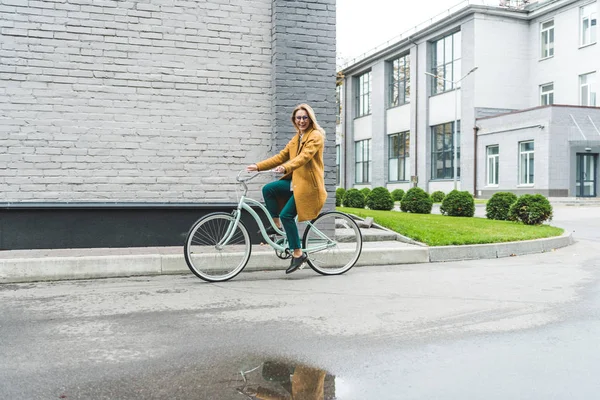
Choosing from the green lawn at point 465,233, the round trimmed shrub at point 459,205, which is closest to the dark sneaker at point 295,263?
the green lawn at point 465,233

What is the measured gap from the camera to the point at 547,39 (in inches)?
1515

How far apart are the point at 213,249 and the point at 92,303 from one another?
1.74m

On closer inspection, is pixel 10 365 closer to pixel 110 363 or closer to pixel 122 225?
pixel 110 363

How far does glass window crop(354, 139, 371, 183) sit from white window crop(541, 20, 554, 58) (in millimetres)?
16191

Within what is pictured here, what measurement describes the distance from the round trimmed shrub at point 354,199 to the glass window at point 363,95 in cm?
2796

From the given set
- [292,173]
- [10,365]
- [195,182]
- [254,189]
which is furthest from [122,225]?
[10,365]

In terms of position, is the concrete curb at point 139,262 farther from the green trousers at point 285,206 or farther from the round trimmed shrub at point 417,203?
the round trimmed shrub at point 417,203

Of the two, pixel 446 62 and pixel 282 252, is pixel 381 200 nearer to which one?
pixel 282 252

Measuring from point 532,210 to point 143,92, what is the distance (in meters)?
8.64

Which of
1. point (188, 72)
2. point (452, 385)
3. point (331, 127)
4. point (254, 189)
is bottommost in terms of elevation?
point (452, 385)

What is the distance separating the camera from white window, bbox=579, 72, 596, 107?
35.4 meters

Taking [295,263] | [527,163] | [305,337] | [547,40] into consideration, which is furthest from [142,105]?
[547,40]

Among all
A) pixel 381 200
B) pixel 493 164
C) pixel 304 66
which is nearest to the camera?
pixel 304 66

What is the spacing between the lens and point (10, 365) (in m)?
3.87
